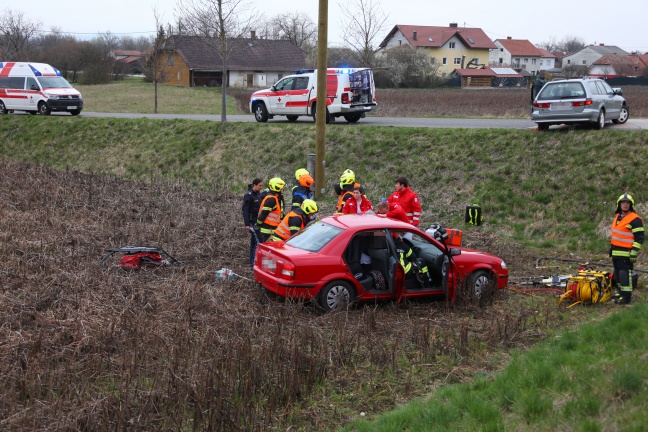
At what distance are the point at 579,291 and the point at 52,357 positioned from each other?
21.8ft

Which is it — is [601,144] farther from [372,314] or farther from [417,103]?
[417,103]

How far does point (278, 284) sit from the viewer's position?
361 inches

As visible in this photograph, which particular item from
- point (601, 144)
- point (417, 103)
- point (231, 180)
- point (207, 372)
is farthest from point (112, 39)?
point (207, 372)

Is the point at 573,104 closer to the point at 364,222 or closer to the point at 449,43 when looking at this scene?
the point at 364,222

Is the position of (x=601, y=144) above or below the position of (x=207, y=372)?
above

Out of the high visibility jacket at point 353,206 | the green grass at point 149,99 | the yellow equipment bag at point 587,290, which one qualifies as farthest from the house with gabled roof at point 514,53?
the yellow equipment bag at point 587,290

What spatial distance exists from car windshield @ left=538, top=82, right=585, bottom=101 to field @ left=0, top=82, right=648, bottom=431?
36.4 inches

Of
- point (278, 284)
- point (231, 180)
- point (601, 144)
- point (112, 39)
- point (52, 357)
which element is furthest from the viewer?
point (112, 39)

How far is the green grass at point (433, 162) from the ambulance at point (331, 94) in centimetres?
115

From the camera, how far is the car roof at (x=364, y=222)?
9562 millimetres

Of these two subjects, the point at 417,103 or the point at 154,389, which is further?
the point at 417,103

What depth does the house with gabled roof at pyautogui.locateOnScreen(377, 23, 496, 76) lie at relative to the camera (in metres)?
94.4

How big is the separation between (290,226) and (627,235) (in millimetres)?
4640

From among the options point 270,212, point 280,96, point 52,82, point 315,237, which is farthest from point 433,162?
point 52,82
